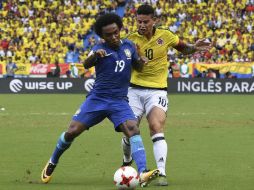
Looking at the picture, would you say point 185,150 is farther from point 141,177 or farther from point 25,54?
point 25,54

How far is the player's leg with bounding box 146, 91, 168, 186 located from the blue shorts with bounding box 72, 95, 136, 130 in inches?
24.2

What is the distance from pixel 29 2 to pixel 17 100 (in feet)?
58.3

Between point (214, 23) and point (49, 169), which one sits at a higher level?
point (49, 169)

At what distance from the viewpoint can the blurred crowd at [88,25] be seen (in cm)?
4212

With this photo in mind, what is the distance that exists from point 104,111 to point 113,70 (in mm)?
546

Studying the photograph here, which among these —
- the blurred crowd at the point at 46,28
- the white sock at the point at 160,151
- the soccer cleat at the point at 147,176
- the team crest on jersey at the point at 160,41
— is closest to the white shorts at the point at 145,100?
the white sock at the point at 160,151

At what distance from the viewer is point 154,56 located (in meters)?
10.4

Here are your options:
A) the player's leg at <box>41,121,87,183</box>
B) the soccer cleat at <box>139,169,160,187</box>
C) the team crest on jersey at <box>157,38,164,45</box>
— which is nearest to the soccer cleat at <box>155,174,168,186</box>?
the soccer cleat at <box>139,169,160,187</box>

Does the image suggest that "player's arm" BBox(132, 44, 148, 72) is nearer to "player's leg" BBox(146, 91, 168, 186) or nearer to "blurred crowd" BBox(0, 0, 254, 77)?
"player's leg" BBox(146, 91, 168, 186)

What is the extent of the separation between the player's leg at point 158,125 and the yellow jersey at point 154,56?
0.65ft

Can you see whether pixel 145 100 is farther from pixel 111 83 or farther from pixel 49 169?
pixel 49 169

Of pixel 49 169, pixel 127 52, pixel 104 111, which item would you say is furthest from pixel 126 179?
pixel 127 52

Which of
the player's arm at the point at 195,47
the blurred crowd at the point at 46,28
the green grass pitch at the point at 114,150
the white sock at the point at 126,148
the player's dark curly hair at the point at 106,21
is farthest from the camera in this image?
the blurred crowd at the point at 46,28

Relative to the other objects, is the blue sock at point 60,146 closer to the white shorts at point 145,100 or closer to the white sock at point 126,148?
the white sock at point 126,148
